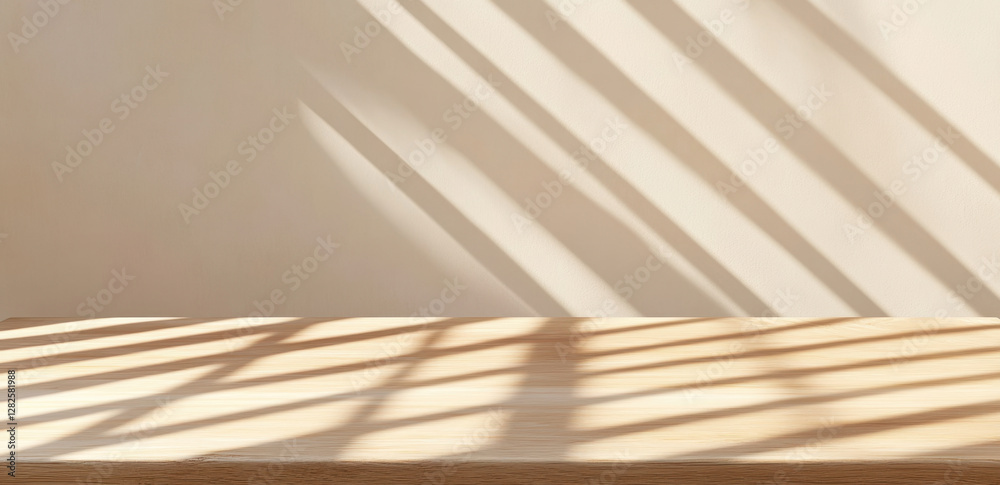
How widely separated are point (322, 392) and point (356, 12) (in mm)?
1295

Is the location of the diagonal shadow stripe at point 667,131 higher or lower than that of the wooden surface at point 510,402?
higher

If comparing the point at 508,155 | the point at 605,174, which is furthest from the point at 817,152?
the point at 508,155

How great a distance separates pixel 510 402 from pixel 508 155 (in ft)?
3.78

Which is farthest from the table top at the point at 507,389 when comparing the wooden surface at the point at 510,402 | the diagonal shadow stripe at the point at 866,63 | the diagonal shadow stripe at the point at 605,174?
the diagonal shadow stripe at the point at 866,63

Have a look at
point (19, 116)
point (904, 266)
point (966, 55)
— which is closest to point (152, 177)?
point (19, 116)

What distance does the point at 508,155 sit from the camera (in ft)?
7.84

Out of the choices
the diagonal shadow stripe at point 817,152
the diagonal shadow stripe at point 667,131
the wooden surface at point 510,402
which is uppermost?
the diagonal shadow stripe at point 817,152

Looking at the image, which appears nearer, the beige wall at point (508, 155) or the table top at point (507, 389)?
the table top at point (507, 389)

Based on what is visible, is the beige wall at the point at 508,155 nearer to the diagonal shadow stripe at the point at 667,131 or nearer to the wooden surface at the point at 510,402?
the diagonal shadow stripe at the point at 667,131

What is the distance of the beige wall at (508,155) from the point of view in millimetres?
2344

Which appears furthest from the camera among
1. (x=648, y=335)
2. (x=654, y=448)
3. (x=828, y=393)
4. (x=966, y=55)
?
(x=966, y=55)

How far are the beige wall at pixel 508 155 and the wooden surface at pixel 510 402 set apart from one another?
1.49 ft

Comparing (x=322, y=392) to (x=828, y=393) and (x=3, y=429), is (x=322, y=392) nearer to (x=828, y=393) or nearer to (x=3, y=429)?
(x=3, y=429)

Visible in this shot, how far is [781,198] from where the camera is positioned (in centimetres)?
239
